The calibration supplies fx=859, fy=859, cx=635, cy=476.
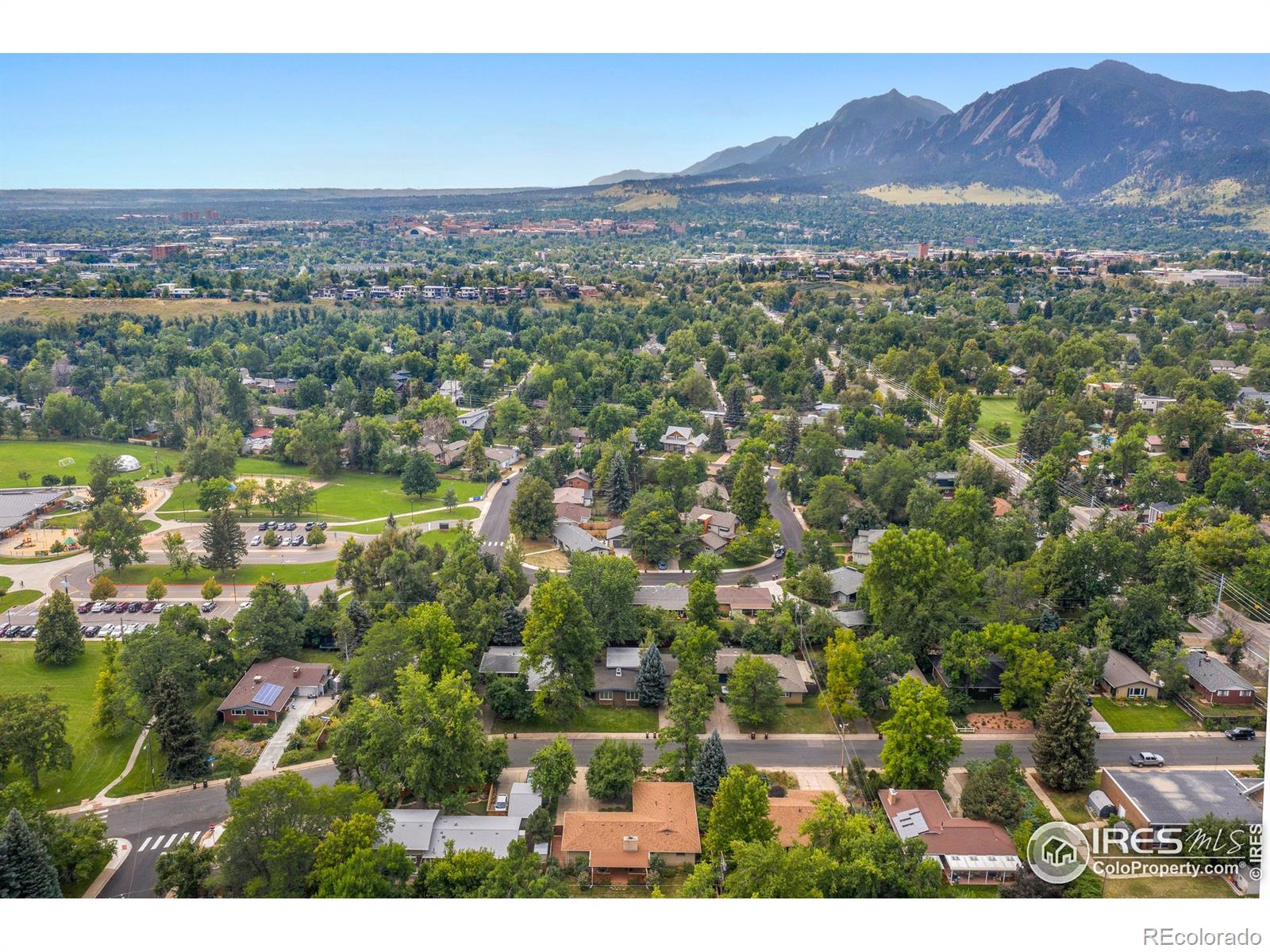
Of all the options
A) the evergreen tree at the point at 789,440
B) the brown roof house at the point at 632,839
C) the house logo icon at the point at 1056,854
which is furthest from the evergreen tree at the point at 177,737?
the evergreen tree at the point at 789,440

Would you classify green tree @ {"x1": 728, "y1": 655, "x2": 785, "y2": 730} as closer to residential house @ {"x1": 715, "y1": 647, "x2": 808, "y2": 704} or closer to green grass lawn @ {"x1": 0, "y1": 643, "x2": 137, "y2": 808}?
residential house @ {"x1": 715, "y1": 647, "x2": 808, "y2": 704}

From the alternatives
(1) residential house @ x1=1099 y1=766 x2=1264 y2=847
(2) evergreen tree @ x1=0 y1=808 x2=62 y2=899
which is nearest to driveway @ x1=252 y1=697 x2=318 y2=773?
(2) evergreen tree @ x1=0 y1=808 x2=62 y2=899

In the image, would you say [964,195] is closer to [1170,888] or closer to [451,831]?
[1170,888]

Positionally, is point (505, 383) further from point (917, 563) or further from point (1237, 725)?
point (1237, 725)

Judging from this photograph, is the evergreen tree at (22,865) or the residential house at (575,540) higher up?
the evergreen tree at (22,865)

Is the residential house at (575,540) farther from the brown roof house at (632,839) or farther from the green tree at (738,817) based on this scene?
the green tree at (738,817)

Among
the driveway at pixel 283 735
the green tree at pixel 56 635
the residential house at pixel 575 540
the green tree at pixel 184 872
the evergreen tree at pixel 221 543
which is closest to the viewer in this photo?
the green tree at pixel 184 872

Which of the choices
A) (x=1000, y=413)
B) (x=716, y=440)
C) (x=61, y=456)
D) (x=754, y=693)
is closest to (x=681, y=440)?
(x=716, y=440)
